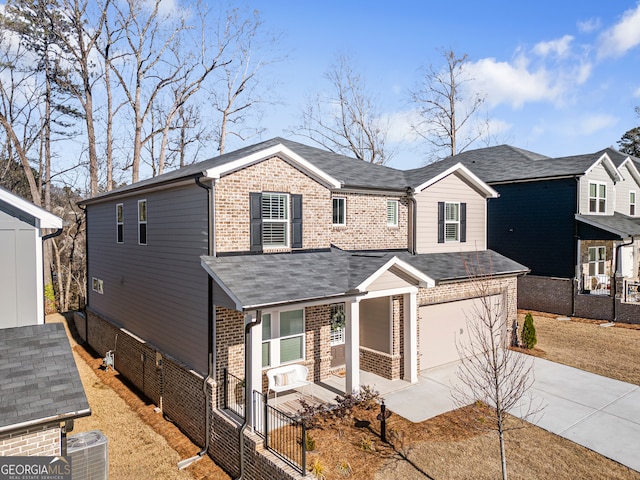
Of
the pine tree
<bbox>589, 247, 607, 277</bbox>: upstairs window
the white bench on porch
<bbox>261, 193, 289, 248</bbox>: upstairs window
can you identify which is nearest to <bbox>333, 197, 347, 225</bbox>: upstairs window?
<bbox>261, 193, 289, 248</bbox>: upstairs window

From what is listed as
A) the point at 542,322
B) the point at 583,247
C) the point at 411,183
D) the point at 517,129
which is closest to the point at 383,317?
the point at 411,183

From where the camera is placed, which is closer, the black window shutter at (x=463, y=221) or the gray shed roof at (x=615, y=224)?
the black window shutter at (x=463, y=221)

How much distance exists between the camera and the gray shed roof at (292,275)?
9.34m

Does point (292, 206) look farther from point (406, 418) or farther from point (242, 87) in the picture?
point (242, 87)

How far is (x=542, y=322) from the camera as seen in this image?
2048cm

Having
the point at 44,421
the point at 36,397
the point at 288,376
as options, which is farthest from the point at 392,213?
the point at 44,421

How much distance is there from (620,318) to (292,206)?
17.9 meters

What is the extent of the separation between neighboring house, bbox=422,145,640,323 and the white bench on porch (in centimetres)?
1347

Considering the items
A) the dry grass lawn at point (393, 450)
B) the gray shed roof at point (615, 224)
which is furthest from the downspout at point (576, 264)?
the dry grass lawn at point (393, 450)

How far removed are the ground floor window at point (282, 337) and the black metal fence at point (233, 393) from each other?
4.05 feet

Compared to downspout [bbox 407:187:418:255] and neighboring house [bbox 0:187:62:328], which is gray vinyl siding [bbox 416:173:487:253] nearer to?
downspout [bbox 407:187:418:255]

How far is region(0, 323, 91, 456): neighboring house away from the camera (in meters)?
6.07

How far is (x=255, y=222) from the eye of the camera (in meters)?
11.2

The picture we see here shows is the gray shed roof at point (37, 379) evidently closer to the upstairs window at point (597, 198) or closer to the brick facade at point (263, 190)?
the brick facade at point (263, 190)
